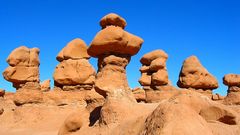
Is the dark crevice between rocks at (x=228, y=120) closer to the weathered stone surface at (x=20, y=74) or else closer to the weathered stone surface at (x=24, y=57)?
the weathered stone surface at (x=20, y=74)

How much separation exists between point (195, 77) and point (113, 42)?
11.3 metres

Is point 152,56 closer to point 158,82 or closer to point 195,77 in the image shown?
point 158,82

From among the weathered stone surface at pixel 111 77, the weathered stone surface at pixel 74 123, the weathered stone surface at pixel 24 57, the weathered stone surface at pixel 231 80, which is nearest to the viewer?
the weathered stone surface at pixel 111 77

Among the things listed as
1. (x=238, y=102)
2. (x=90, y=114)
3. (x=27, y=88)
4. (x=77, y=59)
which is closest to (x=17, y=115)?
(x=27, y=88)

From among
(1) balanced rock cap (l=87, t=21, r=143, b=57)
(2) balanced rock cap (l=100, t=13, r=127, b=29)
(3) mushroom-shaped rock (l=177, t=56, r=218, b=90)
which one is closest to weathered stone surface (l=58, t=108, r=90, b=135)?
(1) balanced rock cap (l=87, t=21, r=143, b=57)

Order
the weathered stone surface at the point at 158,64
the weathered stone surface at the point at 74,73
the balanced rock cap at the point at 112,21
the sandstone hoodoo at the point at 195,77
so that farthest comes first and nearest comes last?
the sandstone hoodoo at the point at 195,77
the weathered stone surface at the point at 158,64
the weathered stone surface at the point at 74,73
the balanced rock cap at the point at 112,21

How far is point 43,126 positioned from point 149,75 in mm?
7473

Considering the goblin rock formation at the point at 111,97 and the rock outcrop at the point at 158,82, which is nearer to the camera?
the goblin rock formation at the point at 111,97

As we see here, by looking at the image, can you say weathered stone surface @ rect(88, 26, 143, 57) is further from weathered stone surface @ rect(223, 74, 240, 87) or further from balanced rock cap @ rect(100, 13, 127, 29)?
weathered stone surface @ rect(223, 74, 240, 87)

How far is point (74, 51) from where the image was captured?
59.0 ft

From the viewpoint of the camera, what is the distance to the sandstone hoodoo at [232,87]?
20413 mm

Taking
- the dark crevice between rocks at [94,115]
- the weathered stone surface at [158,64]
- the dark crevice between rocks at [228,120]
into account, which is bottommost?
the dark crevice between rocks at [94,115]

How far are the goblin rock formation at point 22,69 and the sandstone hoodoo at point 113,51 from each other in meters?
8.16

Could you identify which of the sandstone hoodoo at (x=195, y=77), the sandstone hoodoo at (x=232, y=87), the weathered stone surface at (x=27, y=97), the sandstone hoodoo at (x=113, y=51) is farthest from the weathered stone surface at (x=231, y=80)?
the sandstone hoodoo at (x=113, y=51)
